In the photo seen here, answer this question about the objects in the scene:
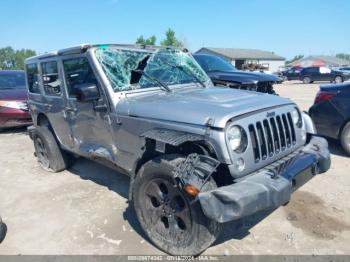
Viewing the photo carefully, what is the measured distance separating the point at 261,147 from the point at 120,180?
8.90 ft

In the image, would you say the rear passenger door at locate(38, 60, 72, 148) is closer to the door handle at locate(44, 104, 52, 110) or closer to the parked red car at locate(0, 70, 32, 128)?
the door handle at locate(44, 104, 52, 110)

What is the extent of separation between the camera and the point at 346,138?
18.8ft

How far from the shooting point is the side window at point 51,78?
4.69m

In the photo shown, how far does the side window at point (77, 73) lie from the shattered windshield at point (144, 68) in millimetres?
228

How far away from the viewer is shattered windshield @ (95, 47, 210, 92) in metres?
3.83

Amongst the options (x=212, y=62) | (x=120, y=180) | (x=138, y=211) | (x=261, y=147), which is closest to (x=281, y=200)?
(x=261, y=147)

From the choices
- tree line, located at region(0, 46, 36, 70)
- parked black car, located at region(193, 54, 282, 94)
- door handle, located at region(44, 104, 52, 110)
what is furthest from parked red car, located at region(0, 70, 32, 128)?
tree line, located at region(0, 46, 36, 70)

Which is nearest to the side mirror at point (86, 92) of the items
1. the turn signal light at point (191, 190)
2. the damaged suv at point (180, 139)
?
the damaged suv at point (180, 139)

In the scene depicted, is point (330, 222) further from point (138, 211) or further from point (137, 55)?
point (137, 55)

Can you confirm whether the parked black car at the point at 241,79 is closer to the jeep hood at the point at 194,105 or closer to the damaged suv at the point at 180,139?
the damaged suv at the point at 180,139

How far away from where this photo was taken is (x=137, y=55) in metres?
4.19

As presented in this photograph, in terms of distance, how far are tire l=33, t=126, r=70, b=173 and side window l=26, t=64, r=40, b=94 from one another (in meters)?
0.68

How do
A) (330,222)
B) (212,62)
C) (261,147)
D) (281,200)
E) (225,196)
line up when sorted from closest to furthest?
(225,196), (281,200), (261,147), (330,222), (212,62)

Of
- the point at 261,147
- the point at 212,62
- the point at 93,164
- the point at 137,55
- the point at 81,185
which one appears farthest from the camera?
the point at 212,62
